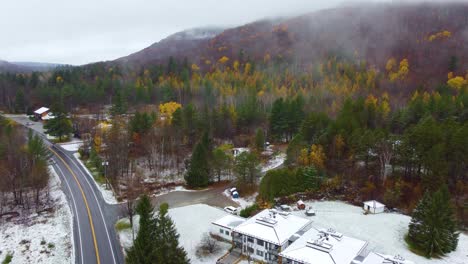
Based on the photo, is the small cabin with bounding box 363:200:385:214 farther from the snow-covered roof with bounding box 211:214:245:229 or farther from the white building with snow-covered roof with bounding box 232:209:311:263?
the snow-covered roof with bounding box 211:214:245:229

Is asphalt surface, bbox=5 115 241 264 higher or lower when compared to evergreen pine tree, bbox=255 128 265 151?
lower

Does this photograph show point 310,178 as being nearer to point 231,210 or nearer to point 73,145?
point 231,210

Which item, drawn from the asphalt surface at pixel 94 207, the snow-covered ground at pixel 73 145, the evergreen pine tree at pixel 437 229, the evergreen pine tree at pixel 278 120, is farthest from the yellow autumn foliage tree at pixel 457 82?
the snow-covered ground at pixel 73 145

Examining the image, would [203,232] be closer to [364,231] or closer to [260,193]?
[260,193]

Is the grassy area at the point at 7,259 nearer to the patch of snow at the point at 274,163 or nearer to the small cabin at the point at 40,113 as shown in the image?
the patch of snow at the point at 274,163

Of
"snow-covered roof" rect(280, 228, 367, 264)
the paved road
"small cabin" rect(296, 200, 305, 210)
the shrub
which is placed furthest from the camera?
"small cabin" rect(296, 200, 305, 210)

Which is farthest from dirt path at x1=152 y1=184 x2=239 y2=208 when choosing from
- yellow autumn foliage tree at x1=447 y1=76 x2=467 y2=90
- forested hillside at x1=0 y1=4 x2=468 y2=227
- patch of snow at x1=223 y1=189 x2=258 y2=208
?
yellow autumn foliage tree at x1=447 y1=76 x2=467 y2=90
